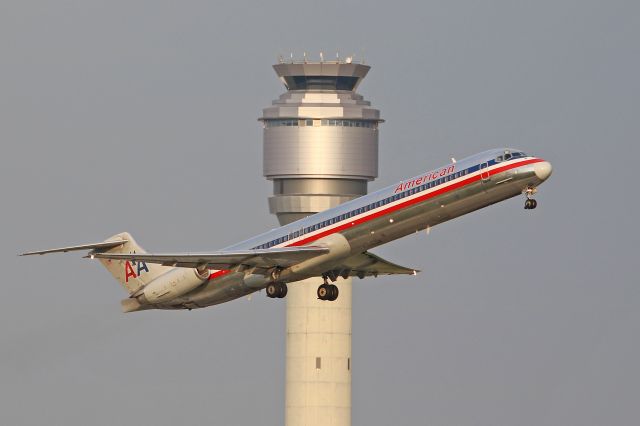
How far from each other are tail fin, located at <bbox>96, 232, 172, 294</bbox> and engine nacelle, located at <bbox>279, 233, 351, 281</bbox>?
45.9ft

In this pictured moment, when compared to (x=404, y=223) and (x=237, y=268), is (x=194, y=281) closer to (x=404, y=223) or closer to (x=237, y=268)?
(x=237, y=268)

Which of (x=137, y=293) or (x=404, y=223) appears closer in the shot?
(x=404, y=223)

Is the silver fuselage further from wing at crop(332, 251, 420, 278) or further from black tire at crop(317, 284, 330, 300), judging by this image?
wing at crop(332, 251, 420, 278)

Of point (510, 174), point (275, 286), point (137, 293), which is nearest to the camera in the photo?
point (510, 174)

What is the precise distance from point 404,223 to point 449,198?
10.5 ft

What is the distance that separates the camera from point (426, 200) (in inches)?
5143

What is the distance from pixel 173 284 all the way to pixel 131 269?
6188mm

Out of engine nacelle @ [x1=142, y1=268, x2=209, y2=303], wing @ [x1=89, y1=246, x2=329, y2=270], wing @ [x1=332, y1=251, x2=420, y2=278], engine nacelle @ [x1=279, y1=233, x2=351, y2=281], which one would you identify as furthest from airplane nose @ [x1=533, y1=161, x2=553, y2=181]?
engine nacelle @ [x1=142, y1=268, x2=209, y2=303]

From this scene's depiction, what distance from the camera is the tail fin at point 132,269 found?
150 m

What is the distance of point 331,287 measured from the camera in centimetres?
14038

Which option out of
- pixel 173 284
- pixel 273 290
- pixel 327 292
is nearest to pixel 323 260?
pixel 273 290

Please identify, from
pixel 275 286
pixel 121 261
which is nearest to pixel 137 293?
pixel 121 261

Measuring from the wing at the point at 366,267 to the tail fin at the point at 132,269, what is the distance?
12448 mm

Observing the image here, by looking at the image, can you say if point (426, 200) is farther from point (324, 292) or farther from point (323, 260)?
point (324, 292)
